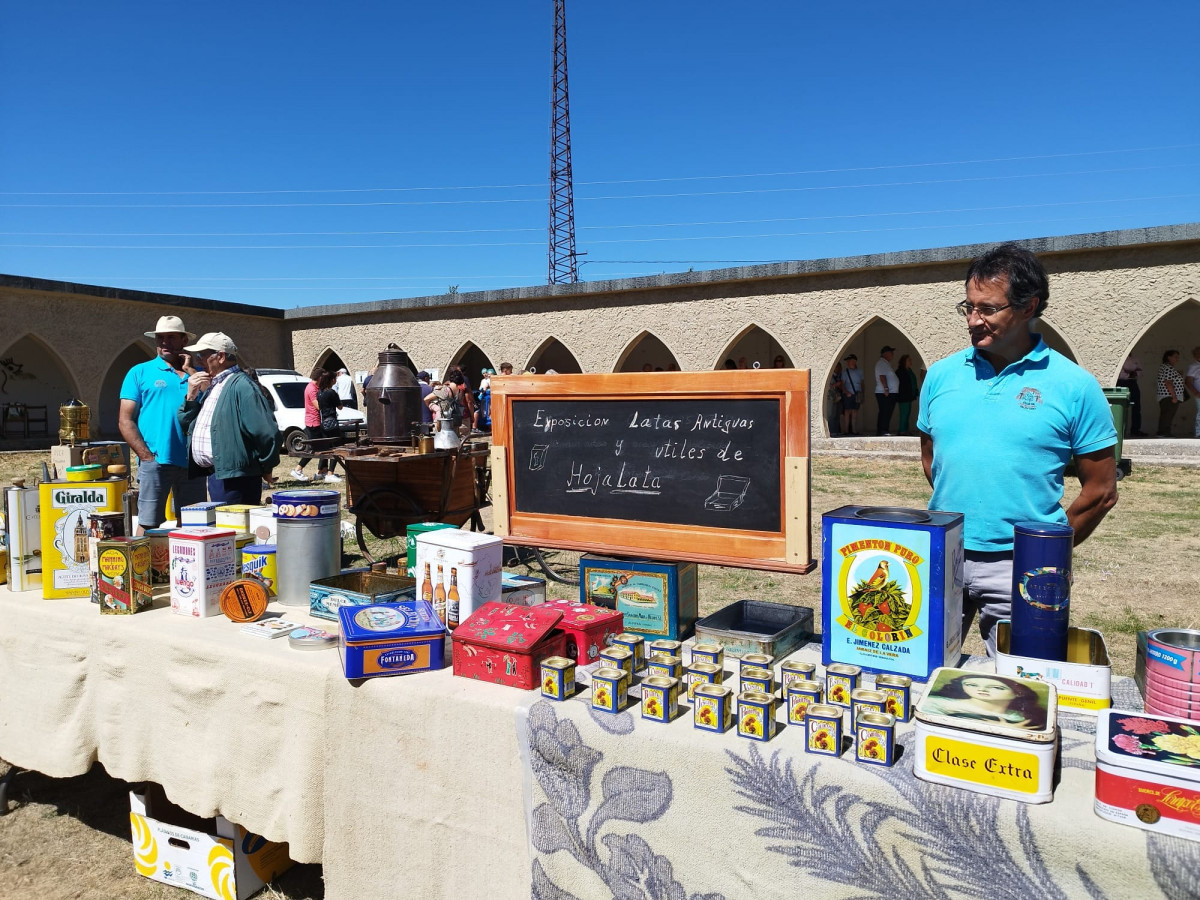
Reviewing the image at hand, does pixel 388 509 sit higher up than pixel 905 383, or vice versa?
pixel 905 383

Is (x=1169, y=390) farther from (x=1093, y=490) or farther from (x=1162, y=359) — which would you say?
(x=1093, y=490)

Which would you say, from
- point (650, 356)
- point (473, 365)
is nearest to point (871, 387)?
point (650, 356)

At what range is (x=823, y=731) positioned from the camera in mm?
1391

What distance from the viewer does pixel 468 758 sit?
1722mm

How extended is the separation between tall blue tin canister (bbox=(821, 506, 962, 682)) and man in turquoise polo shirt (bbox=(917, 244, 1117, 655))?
0.42 metres

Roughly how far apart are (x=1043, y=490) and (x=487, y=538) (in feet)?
4.97

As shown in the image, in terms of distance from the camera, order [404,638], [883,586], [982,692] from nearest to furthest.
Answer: [982,692] < [883,586] < [404,638]

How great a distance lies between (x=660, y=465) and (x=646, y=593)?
1.23ft

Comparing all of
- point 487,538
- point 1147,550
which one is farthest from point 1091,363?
point 487,538

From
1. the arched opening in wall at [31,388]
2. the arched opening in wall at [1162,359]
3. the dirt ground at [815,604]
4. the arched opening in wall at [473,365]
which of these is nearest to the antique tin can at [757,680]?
the dirt ground at [815,604]

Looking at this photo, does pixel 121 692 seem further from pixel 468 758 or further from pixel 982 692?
pixel 982 692

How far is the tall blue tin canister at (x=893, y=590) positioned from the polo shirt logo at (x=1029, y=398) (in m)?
0.57

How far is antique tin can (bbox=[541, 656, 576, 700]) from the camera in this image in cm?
167

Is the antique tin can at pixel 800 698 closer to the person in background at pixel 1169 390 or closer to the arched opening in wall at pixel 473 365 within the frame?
the person in background at pixel 1169 390
